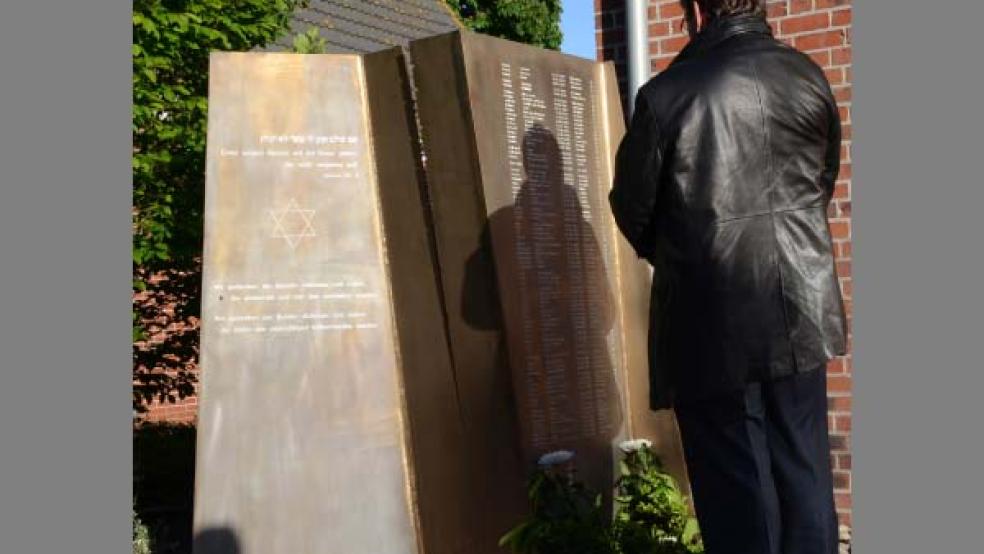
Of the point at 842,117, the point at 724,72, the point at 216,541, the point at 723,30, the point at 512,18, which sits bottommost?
the point at 216,541

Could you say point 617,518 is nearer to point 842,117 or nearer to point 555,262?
point 555,262

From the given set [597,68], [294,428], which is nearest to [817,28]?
[597,68]

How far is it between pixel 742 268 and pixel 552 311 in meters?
1.39

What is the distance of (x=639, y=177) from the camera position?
143 inches

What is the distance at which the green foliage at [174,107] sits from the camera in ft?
21.0

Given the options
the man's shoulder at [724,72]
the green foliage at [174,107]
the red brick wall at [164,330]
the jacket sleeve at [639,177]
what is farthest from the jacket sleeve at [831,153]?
the red brick wall at [164,330]

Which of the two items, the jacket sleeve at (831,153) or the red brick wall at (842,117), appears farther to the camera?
the red brick wall at (842,117)

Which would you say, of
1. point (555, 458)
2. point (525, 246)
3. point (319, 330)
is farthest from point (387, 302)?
point (555, 458)

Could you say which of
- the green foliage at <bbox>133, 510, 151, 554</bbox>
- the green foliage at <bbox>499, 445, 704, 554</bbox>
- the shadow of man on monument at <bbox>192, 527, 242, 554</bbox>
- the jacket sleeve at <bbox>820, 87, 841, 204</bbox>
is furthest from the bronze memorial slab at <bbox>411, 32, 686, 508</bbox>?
the green foliage at <bbox>133, 510, 151, 554</bbox>

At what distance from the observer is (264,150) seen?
4.82 meters

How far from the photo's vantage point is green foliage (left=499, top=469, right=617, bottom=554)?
4484 mm

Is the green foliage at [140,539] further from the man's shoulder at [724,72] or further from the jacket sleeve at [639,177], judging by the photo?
the man's shoulder at [724,72]

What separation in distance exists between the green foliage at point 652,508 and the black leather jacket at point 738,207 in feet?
4.35

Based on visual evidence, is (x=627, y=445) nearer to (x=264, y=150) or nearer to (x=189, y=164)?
(x=264, y=150)
